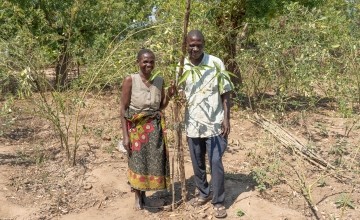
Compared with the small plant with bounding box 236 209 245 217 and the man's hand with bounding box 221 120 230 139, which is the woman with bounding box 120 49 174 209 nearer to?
the man's hand with bounding box 221 120 230 139

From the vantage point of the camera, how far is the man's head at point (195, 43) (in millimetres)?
3365

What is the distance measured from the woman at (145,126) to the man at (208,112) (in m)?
0.23

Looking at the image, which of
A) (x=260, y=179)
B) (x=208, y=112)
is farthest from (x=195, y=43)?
(x=260, y=179)

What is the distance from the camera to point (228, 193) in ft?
13.5

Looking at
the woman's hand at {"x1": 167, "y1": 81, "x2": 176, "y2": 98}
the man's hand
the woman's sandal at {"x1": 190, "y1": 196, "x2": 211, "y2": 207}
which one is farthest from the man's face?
the woman's sandal at {"x1": 190, "y1": 196, "x2": 211, "y2": 207}

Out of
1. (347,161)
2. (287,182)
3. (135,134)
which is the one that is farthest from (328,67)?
(135,134)

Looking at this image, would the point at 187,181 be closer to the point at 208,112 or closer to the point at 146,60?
the point at 208,112

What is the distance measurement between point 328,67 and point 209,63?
149 inches

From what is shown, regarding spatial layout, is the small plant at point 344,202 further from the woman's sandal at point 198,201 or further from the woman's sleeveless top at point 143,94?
the woman's sleeveless top at point 143,94

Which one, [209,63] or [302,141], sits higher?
[209,63]

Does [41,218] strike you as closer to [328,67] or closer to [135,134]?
[135,134]

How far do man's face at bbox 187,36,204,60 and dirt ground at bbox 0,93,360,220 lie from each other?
54.8 inches

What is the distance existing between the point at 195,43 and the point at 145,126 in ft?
2.78

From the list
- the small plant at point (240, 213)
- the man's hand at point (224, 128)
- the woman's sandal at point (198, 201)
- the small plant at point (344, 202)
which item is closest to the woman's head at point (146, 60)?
the man's hand at point (224, 128)
